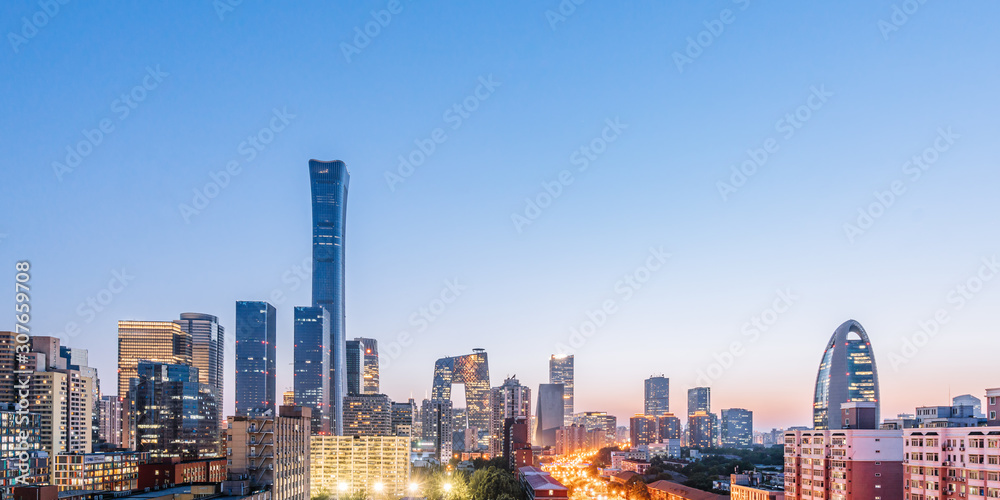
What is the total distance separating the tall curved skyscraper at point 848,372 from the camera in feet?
517

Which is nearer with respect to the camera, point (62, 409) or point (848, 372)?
point (62, 409)

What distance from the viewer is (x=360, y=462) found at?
381 feet

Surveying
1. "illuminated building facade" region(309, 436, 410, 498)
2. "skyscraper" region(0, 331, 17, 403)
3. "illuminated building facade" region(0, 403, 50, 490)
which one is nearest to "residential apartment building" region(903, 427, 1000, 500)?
"illuminated building facade" region(309, 436, 410, 498)

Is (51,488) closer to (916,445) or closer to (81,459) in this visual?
(916,445)

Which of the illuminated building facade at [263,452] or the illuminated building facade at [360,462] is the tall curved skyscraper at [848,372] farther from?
the illuminated building facade at [263,452]

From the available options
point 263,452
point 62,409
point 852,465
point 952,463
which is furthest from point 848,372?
point 62,409

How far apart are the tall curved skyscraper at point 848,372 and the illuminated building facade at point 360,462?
93.6 meters

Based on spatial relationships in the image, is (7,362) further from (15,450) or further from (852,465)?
(852,465)

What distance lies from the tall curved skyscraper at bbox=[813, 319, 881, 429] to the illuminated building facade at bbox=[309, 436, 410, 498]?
9359 centimetres

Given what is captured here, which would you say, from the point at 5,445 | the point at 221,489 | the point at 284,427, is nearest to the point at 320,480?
the point at 5,445

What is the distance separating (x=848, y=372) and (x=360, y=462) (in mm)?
103915

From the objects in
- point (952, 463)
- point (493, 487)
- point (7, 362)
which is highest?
point (7, 362)

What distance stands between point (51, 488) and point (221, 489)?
441 inches

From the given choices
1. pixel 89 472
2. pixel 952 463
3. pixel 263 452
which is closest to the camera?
pixel 952 463
